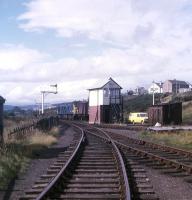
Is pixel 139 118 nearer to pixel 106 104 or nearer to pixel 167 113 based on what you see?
pixel 106 104

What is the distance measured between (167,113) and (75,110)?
37355mm

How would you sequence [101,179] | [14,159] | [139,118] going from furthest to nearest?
[139,118], [14,159], [101,179]

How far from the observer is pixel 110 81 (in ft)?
247

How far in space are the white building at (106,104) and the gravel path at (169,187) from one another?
56974 mm

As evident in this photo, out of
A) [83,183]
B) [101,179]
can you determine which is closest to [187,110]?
[101,179]

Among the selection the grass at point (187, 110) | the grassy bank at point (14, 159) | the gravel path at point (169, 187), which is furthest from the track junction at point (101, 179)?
the grass at point (187, 110)

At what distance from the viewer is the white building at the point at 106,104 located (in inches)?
2830

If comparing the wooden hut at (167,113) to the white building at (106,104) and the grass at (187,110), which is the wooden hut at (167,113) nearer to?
the white building at (106,104)

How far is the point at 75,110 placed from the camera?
9306cm

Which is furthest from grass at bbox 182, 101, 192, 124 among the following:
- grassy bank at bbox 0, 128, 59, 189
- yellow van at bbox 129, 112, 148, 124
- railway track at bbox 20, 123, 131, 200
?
railway track at bbox 20, 123, 131, 200

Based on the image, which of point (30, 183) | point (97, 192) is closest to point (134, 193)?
point (97, 192)

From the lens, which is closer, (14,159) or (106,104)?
(14,159)

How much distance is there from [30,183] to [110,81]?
Answer: 62954 mm

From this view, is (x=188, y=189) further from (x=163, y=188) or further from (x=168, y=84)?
(x=168, y=84)
